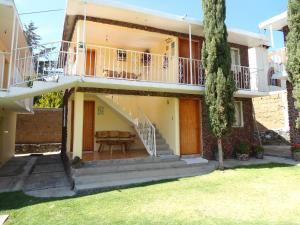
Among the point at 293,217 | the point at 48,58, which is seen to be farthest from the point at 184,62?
the point at 293,217

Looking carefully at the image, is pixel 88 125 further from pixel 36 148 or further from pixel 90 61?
pixel 36 148

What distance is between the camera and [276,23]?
43.0 feet

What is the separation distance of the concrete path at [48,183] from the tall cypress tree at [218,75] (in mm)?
6221

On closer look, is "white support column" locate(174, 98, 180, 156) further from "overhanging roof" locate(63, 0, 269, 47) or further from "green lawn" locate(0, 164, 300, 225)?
"overhanging roof" locate(63, 0, 269, 47)

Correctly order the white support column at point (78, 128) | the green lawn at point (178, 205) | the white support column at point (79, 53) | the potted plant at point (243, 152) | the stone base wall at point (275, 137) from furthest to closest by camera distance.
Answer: the stone base wall at point (275, 137) → the potted plant at point (243, 152) → the white support column at point (78, 128) → the white support column at point (79, 53) → the green lawn at point (178, 205)

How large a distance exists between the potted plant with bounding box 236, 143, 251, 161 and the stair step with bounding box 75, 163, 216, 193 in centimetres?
240

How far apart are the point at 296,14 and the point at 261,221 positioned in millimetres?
8612

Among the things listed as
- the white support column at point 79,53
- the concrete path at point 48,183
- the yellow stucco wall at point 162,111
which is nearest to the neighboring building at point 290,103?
the yellow stucco wall at point 162,111

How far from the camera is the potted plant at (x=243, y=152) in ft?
41.5

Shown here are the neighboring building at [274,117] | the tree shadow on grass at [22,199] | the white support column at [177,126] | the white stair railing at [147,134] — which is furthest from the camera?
the neighboring building at [274,117]

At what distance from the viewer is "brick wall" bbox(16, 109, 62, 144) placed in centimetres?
2044

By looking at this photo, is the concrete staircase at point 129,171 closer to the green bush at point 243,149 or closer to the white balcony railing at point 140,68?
the green bush at point 243,149

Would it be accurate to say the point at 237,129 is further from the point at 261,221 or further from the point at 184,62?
the point at 261,221

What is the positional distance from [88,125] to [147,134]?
10.1ft
